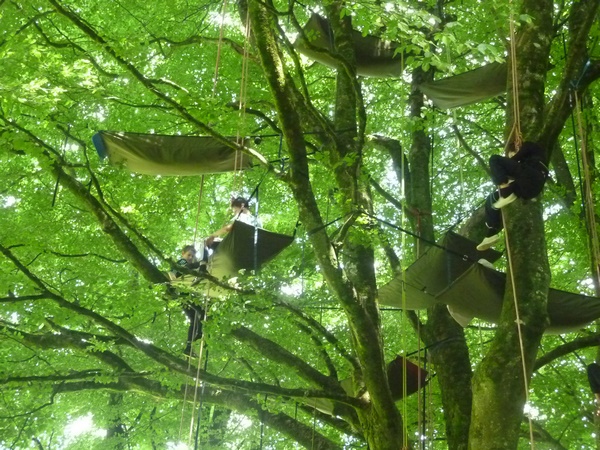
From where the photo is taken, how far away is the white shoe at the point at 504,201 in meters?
3.89

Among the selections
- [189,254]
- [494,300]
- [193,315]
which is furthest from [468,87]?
[193,315]

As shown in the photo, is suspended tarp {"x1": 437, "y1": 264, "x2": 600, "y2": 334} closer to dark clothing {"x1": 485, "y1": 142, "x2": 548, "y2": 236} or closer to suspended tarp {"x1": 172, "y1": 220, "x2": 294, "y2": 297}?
dark clothing {"x1": 485, "y1": 142, "x2": 548, "y2": 236}

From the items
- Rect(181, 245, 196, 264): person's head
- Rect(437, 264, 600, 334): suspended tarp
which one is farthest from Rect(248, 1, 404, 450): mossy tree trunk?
Rect(181, 245, 196, 264): person's head

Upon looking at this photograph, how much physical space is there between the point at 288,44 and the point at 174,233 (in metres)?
4.20

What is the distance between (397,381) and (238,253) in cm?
164

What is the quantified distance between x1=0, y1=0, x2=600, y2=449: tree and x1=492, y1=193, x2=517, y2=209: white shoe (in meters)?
0.14

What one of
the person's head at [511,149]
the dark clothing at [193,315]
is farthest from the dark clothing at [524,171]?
the dark clothing at [193,315]

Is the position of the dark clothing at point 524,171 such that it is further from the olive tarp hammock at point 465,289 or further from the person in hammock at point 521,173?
the olive tarp hammock at point 465,289

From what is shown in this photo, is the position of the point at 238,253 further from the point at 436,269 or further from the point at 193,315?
the point at 193,315

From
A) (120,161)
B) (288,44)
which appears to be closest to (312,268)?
(120,161)

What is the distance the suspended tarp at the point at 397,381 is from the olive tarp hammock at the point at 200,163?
1.24 meters

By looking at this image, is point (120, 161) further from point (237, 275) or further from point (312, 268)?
point (312, 268)

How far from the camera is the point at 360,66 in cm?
615

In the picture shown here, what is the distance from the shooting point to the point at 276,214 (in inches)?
346
